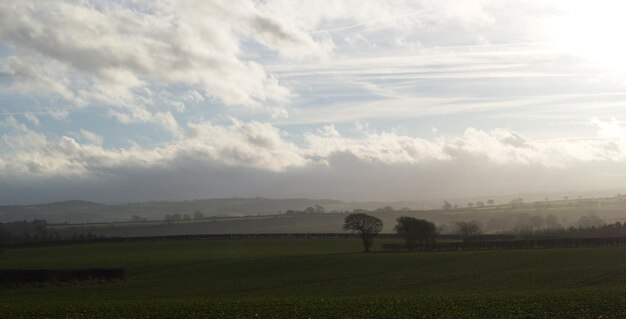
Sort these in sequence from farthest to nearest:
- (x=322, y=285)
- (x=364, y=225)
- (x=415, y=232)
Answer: (x=364, y=225) < (x=415, y=232) < (x=322, y=285)

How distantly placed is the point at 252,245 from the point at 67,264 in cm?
3785

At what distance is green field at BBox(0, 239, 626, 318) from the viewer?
31.6m

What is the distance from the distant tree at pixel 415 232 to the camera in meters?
102

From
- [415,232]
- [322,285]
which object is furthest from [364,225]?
[322,285]

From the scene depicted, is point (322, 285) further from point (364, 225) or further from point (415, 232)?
point (415, 232)

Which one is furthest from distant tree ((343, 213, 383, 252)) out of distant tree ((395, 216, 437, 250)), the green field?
distant tree ((395, 216, 437, 250))

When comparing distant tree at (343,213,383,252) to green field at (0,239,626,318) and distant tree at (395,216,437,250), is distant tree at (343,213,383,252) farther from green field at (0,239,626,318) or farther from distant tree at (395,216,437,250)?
distant tree at (395,216,437,250)

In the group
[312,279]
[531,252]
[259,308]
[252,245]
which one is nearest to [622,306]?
[259,308]

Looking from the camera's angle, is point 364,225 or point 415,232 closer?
point 415,232

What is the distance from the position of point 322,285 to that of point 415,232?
49707 mm

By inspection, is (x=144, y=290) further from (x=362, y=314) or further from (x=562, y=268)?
(x=562, y=268)

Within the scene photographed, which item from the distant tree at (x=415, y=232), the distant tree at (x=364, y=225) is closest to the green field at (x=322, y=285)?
the distant tree at (x=364, y=225)

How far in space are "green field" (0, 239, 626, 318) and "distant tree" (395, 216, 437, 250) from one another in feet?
30.3

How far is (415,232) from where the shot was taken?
102250mm
